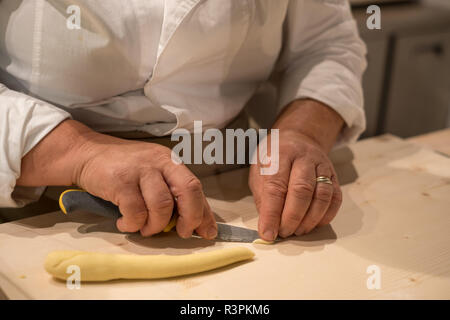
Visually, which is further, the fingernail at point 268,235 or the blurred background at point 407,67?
the blurred background at point 407,67

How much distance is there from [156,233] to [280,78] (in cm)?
46

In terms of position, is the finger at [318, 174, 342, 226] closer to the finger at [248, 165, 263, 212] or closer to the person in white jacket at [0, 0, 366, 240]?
the person in white jacket at [0, 0, 366, 240]

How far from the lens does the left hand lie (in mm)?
684

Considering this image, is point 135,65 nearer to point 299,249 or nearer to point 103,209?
point 103,209

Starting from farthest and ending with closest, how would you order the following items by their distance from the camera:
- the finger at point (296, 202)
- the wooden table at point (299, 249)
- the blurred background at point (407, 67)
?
the blurred background at point (407, 67)
the finger at point (296, 202)
the wooden table at point (299, 249)

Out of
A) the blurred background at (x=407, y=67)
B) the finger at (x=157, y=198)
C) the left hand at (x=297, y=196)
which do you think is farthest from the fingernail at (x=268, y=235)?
the blurred background at (x=407, y=67)

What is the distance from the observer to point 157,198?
24.5 inches

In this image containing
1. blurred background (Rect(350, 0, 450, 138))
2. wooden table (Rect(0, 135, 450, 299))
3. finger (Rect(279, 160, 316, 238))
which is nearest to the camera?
wooden table (Rect(0, 135, 450, 299))

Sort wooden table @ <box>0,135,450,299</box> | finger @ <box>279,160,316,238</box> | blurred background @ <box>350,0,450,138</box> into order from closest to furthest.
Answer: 1. wooden table @ <box>0,135,450,299</box>
2. finger @ <box>279,160,316,238</box>
3. blurred background @ <box>350,0,450,138</box>

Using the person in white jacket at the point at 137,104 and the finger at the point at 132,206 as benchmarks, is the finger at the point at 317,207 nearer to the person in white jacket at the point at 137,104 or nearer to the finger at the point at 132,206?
the person in white jacket at the point at 137,104

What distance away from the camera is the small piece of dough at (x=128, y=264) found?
581 millimetres

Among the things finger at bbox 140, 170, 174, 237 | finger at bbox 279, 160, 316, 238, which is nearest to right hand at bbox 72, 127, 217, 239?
finger at bbox 140, 170, 174, 237

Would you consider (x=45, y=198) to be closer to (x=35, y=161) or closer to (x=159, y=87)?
(x=35, y=161)

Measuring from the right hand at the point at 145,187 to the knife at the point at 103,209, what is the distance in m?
0.01
